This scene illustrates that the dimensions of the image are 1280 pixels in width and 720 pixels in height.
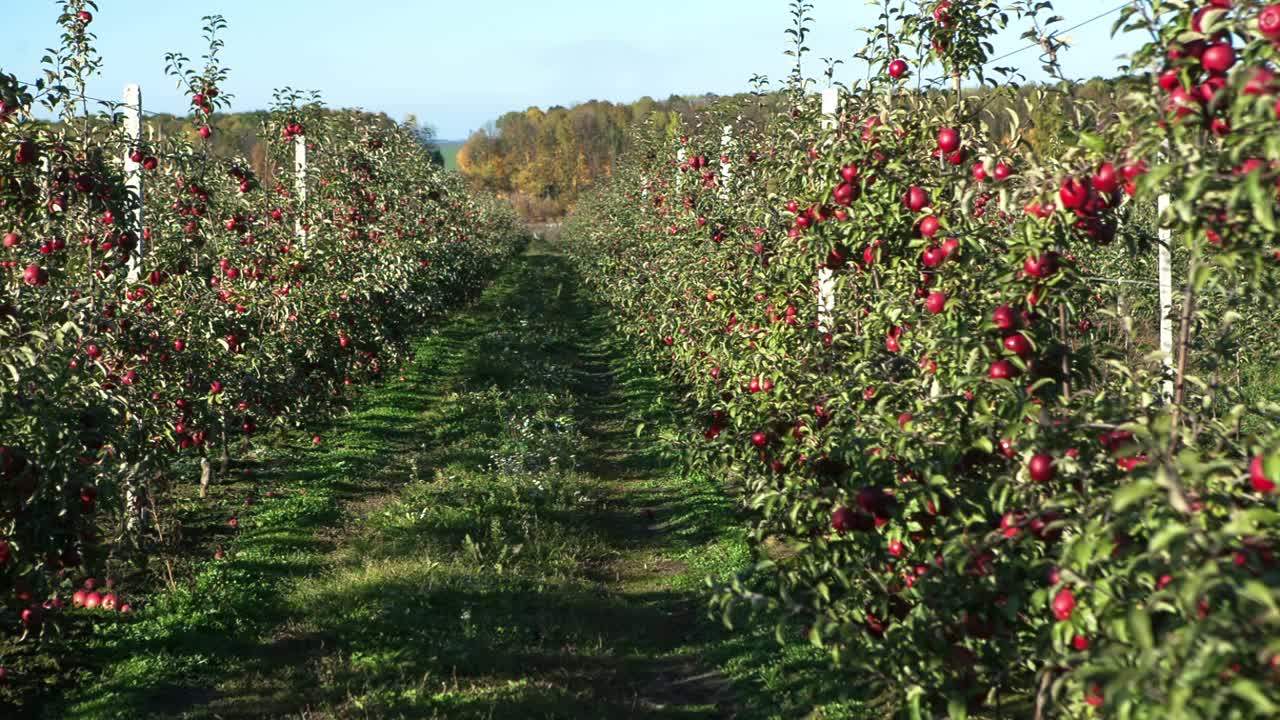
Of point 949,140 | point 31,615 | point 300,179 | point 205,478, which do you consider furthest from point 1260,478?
point 300,179

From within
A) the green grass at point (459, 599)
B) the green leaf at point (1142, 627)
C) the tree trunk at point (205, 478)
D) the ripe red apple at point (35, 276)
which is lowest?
the green grass at point (459, 599)

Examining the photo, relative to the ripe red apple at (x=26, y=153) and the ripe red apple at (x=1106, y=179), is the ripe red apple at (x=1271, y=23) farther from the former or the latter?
the ripe red apple at (x=26, y=153)

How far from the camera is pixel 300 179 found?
36.9 ft

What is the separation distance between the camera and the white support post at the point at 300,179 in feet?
35.5

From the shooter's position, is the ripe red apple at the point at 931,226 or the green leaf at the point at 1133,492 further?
the ripe red apple at the point at 931,226

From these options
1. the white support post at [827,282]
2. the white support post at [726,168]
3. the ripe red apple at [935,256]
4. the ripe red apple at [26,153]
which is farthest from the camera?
the white support post at [726,168]

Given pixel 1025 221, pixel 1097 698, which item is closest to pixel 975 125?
pixel 1025 221

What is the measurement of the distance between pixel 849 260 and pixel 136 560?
498cm

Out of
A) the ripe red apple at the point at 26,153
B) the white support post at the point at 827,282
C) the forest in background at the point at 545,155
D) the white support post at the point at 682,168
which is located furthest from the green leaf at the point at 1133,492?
the forest in background at the point at 545,155

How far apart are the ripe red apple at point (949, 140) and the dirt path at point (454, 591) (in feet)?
9.96

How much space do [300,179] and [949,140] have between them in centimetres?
874

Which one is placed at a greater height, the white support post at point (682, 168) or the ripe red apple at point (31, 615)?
the white support post at point (682, 168)

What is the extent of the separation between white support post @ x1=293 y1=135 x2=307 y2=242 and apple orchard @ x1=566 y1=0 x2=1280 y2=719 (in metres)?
6.42

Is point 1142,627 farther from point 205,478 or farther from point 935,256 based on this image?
point 205,478
